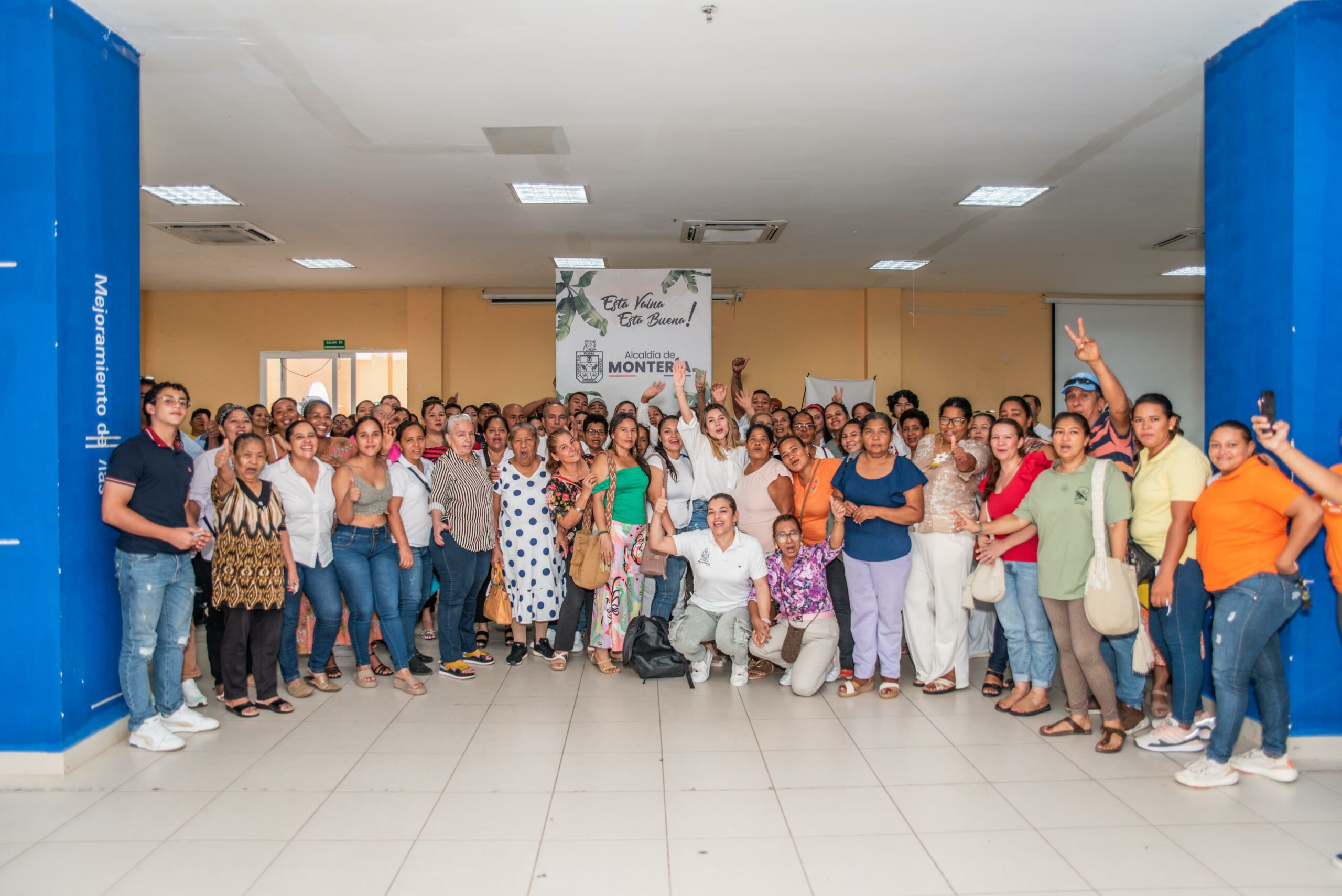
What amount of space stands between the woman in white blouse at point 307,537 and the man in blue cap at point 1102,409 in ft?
12.7

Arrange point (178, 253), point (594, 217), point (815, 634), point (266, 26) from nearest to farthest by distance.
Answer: point (266, 26) < point (815, 634) < point (594, 217) < point (178, 253)

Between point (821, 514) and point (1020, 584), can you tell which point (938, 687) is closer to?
point (1020, 584)

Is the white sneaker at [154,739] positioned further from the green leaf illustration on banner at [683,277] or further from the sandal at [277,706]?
the green leaf illustration on banner at [683,277]

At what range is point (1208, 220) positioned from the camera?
4266 mm

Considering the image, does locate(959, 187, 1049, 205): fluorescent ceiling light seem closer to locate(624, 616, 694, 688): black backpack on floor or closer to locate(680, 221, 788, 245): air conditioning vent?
locate(680, 221, 788, 245): air conditioning vent

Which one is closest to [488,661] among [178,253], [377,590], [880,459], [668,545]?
[377,590]

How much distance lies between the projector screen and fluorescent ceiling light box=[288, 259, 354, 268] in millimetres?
8999

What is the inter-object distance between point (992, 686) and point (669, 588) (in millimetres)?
1920

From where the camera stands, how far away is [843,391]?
1051 centimetres

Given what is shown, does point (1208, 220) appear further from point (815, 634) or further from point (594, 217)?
point (594, 217)

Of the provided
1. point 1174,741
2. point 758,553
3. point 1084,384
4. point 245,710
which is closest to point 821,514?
point 758,553

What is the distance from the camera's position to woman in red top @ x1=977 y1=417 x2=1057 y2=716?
4.15 meters

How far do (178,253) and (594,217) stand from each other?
4.72m

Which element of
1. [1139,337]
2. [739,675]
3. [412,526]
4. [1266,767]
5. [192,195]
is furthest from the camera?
[1139,337]
